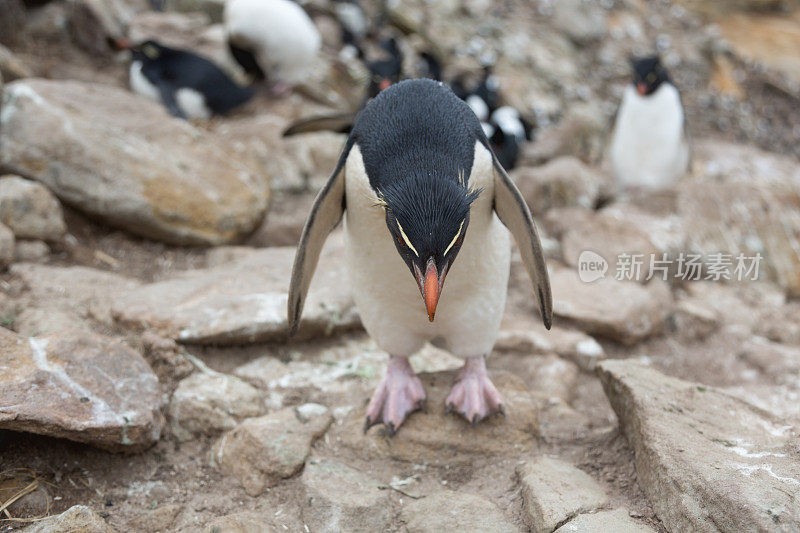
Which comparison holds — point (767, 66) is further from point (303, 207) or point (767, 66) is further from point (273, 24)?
point (303, 207)

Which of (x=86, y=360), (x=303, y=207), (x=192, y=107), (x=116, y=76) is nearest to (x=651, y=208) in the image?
(x=303, y=207)

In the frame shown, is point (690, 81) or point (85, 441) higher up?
point (85, 441)

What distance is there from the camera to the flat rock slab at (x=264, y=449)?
7.89 ft

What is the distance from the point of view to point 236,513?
2193 mm

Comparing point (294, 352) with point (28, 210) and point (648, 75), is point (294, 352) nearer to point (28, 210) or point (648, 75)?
point (28, 210)

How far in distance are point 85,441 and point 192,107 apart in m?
4.41

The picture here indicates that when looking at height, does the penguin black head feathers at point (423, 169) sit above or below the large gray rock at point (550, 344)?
above

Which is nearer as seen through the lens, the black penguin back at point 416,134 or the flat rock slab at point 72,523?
the flat rock slab at point 72,523

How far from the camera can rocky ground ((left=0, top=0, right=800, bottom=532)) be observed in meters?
2.16

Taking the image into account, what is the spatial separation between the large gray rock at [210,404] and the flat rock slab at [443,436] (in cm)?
39

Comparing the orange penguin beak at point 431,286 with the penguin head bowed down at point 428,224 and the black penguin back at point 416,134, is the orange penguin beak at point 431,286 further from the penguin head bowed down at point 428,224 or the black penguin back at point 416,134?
the black penguin back at point 416,134

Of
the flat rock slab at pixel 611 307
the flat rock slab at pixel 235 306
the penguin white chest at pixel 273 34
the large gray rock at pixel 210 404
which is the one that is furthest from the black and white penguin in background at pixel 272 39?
the large gray rock at pixel 210 404

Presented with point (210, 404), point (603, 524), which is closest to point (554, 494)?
point (603, 524)

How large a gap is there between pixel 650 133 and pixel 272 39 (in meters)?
3.65
